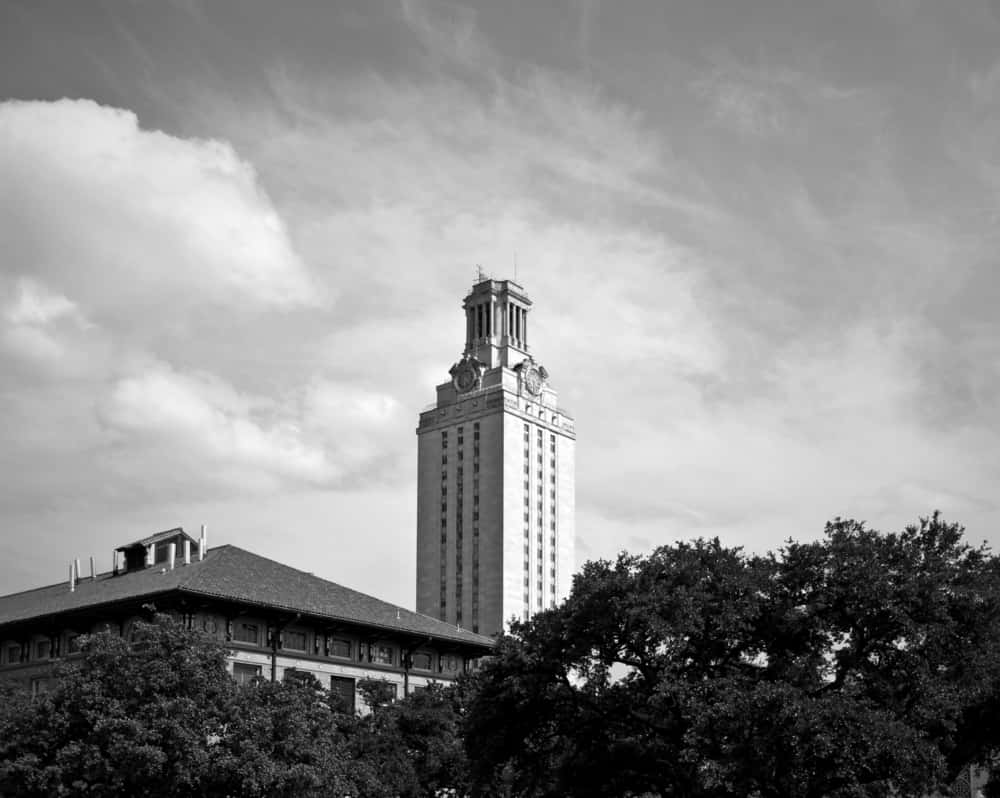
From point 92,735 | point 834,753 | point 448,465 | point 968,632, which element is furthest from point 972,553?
point 448,465

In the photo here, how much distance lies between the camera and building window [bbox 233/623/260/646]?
70.2 metres

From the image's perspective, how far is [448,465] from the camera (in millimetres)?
168500

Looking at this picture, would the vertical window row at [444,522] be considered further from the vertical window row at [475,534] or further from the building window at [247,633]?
the building window at [247,633]

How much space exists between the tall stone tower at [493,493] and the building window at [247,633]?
87.4 m

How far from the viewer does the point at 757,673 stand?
39.4 meters

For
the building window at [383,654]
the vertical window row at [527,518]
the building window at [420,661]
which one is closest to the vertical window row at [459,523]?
the vertical window row at [527,518]

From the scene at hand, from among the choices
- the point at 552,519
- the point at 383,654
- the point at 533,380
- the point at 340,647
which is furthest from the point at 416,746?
the point at 533,380

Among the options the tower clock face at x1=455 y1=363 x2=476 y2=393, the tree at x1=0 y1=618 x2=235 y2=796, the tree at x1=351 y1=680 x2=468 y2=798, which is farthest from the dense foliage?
the tower clock face at x1=455 y1=363 x2=476 y2=393

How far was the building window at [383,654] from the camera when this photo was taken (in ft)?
255

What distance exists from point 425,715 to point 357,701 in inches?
705

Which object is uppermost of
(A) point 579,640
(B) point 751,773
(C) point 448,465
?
(C) point 448,465

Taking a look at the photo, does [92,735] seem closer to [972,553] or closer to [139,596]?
[139,596]

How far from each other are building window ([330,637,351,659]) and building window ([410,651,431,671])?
5.39 meters

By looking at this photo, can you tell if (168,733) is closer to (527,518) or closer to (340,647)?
(340,647)
